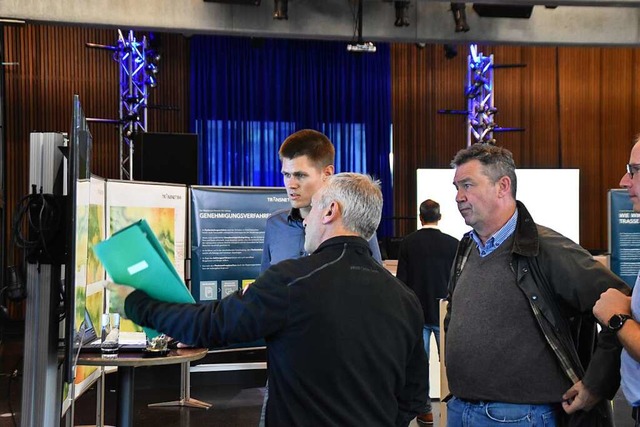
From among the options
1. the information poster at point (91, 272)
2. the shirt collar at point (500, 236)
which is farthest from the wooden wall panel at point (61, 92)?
the shirt collar at point (500, 236)

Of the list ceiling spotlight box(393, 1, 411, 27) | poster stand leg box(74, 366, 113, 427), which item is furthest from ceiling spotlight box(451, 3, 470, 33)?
poster stand leg box(74, 366, 113, 427)

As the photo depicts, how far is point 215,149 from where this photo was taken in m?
11.4

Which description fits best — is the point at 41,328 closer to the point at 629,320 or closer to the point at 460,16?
the point at 629,320

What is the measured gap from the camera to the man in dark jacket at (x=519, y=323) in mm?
2229

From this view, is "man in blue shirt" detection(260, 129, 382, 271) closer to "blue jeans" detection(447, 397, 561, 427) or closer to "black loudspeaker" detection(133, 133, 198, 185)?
"blue jeans" detection(447, 397, 561, 427)

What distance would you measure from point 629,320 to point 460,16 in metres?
6.95

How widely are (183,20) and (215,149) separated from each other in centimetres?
351

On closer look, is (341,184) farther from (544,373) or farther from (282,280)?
(544,373)

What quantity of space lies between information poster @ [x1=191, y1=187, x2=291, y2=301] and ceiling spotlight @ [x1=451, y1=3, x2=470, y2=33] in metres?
3.25

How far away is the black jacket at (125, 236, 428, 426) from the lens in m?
1.75

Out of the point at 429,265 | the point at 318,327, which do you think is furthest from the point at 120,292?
the point at 429,265

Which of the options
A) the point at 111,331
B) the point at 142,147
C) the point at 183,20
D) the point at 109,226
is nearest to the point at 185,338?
the point at 111,331

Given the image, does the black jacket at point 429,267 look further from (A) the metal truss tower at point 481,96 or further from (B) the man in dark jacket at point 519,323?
(A) the metal truss tower at point 481,96

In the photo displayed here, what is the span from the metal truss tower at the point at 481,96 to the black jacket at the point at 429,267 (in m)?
5.10
